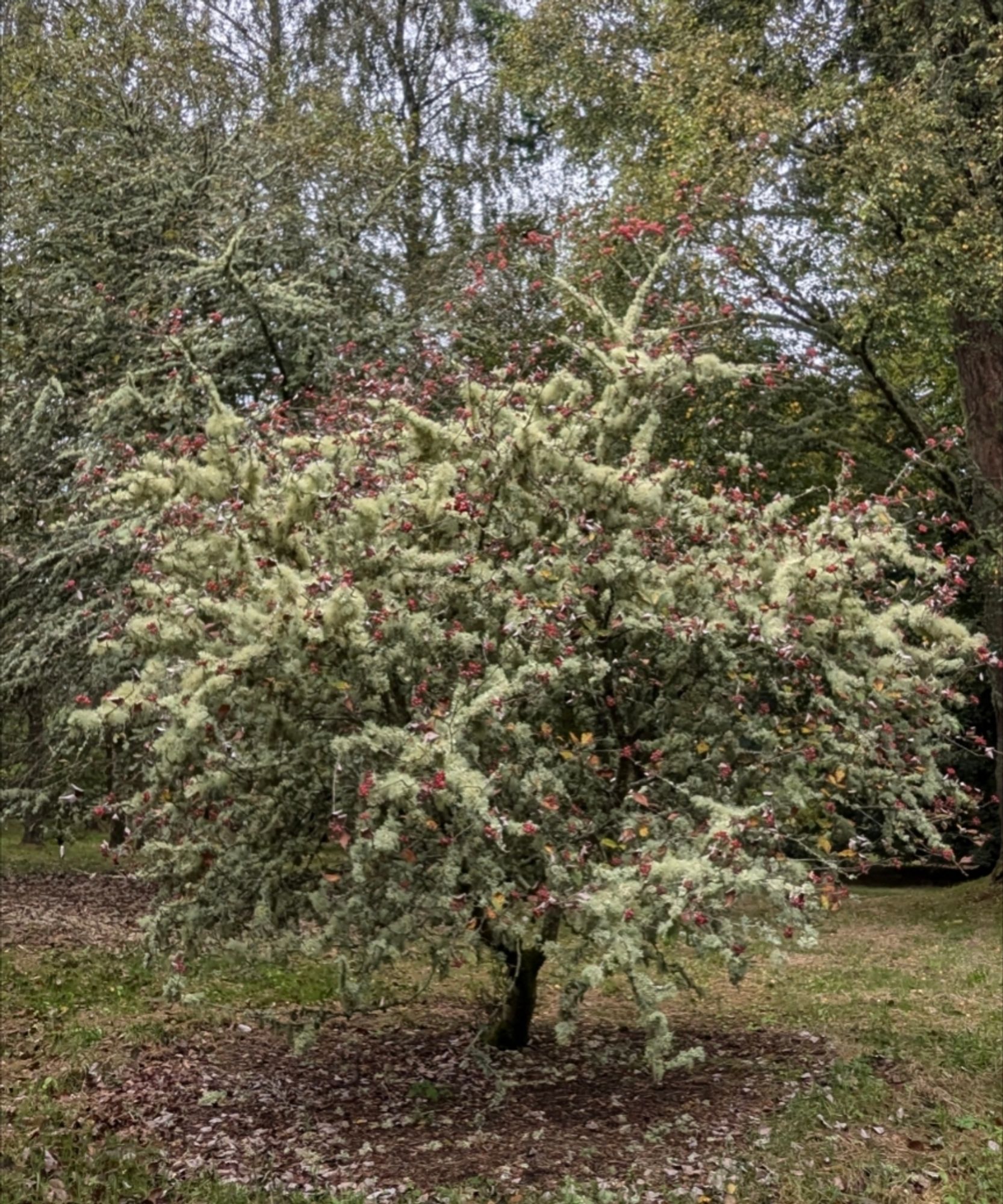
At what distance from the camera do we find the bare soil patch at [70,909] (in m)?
10.9

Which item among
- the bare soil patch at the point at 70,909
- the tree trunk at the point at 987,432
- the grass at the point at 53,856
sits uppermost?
the tree trunk at the point at 987,432

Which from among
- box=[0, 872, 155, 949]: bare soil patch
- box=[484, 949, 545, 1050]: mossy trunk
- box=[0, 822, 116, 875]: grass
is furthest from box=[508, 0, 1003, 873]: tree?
box=[0, 822, 116, 875]: grass

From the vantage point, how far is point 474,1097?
20.8 ft

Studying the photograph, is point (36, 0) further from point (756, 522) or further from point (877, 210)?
point (756, 522)

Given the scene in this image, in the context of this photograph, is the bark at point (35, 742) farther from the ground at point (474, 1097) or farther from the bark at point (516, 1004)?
the bark at point (516, 1004)

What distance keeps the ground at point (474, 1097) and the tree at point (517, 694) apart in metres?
0.53

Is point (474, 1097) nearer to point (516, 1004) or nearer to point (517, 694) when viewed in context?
point (516, 1004)

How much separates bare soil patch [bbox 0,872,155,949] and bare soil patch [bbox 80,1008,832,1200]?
8.44ft

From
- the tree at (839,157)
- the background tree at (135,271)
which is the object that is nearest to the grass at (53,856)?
the background tree at (135,271)

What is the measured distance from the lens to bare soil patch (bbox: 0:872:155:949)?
10945 mm

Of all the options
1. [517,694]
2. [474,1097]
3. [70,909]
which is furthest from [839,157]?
[70,909]

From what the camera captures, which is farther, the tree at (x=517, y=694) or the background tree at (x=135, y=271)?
the background tree at (x=135, y=271)

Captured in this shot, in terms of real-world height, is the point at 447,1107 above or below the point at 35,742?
below

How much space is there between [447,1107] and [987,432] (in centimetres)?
953
